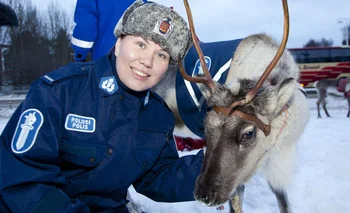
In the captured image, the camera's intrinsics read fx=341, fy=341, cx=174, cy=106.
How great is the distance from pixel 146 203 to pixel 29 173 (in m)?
2.49

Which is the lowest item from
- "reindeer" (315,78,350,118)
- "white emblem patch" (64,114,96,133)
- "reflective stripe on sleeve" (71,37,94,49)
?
"reindeer" (315,78,350,118)

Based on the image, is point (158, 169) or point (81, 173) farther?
point (158, 169)

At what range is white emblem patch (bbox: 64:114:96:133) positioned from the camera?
195 cm

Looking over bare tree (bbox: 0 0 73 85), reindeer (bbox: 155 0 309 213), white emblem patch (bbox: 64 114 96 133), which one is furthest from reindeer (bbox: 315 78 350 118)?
bare tree (bbox: 0 0 73 85)

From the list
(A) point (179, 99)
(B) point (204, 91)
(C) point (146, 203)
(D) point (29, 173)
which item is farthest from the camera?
(C) point (146, 203)

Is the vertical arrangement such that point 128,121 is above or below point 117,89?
below

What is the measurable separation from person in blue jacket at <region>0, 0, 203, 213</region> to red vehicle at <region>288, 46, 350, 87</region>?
2085cm

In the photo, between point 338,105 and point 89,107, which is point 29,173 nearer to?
point 89,107

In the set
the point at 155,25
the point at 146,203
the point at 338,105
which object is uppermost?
the point at 155,25

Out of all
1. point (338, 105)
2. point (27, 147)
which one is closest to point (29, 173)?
point (27, 147)

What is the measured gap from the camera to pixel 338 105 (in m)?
15.4

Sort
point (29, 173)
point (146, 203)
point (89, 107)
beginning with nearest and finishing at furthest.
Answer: point (29, 173)
point (89, 107)
point (146, 203)

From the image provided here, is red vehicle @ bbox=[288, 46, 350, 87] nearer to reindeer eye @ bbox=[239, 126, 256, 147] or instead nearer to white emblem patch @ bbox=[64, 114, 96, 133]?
reindeer eye @ bbox=[239, 126, 256, 147]

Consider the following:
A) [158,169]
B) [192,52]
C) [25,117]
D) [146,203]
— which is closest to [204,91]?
[158,169]
